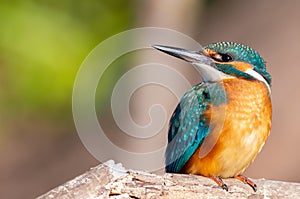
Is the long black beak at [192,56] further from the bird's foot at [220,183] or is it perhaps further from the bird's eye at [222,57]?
the bird's foot at [220,183]

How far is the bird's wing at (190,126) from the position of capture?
137 inches

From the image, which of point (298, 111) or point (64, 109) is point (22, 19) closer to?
point (64, 109)

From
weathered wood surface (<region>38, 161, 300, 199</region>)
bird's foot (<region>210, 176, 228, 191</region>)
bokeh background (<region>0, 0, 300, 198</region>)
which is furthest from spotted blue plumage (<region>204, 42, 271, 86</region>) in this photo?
bokeh background (<region>0, 0, 300, 198</region>)

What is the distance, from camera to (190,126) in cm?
351

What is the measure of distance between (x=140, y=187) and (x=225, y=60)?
89 cm

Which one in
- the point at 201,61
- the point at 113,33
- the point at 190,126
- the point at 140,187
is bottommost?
the point at 140,187

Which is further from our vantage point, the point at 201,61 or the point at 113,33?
the point at 113,33

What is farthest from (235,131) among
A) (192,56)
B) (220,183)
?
(220,183)

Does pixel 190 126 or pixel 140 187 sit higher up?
pixel 190 126

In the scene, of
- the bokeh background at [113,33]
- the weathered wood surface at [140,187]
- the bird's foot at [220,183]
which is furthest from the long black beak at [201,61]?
the bokeh background at [113,33]

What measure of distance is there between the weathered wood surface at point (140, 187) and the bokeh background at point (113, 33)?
4673 millimetres

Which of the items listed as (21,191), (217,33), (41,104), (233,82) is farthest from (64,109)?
(233,82)

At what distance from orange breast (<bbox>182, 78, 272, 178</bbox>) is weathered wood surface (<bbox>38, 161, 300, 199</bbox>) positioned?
446mm

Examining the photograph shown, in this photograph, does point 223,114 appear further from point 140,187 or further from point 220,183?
point 140,187
